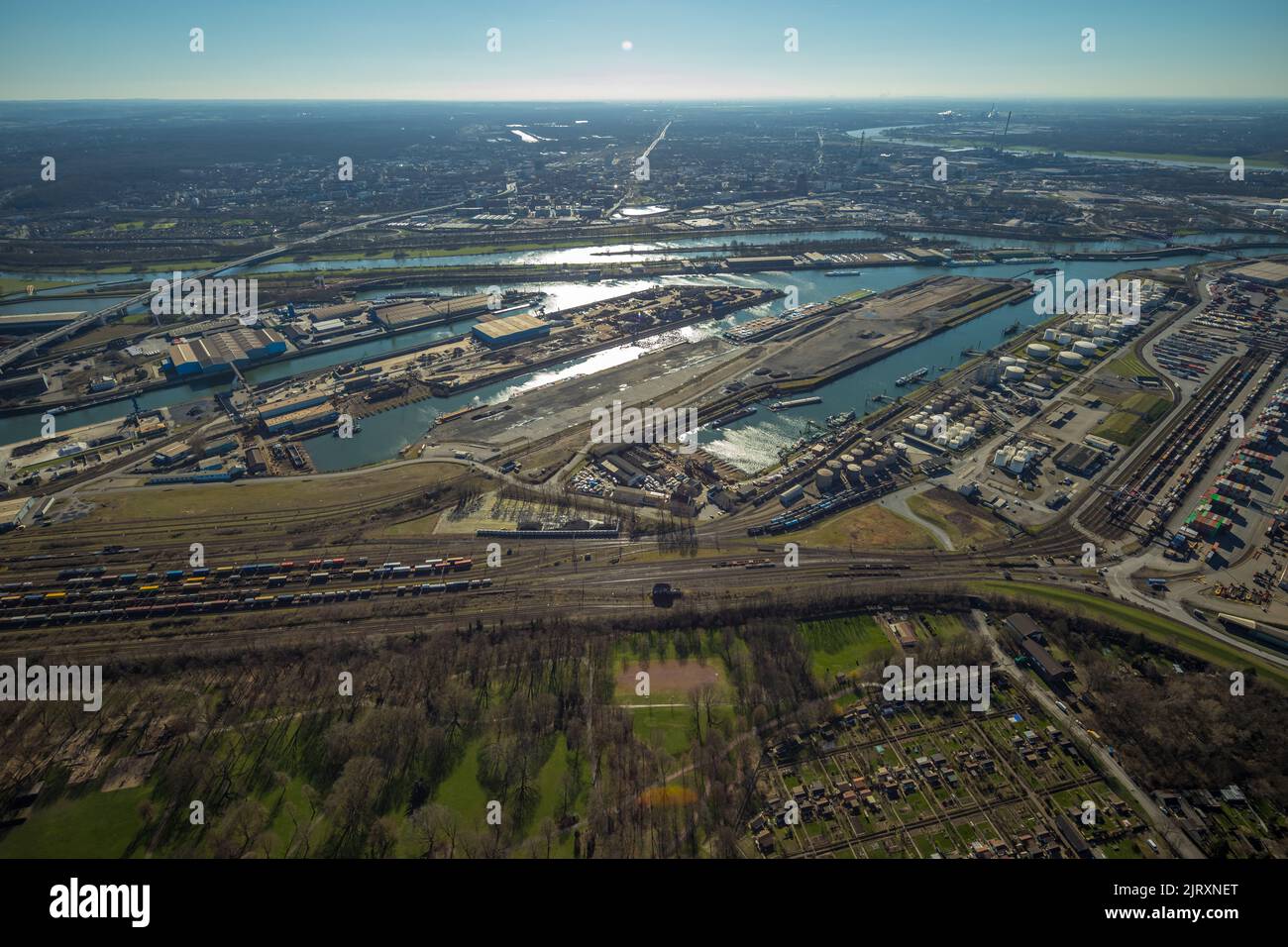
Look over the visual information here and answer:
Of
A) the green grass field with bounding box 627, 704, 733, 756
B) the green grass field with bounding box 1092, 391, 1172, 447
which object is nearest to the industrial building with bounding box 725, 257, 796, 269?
the green grass field with bounding box 1092, 391, 1172, 447

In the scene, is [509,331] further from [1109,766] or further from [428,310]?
[1109,766]

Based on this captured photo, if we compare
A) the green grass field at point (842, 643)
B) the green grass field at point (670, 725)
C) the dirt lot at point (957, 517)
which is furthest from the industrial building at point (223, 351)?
the dirt lot at point (957, 517)

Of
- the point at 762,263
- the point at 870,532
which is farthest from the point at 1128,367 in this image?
the point at 762,263

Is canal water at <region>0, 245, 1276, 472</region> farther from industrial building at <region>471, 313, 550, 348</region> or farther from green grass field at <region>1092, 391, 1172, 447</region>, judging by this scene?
green grass field at <region>1092, 391, 1172, 447</region>

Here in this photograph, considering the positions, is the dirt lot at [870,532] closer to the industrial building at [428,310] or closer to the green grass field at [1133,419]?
the green grass field at [1133,419]
